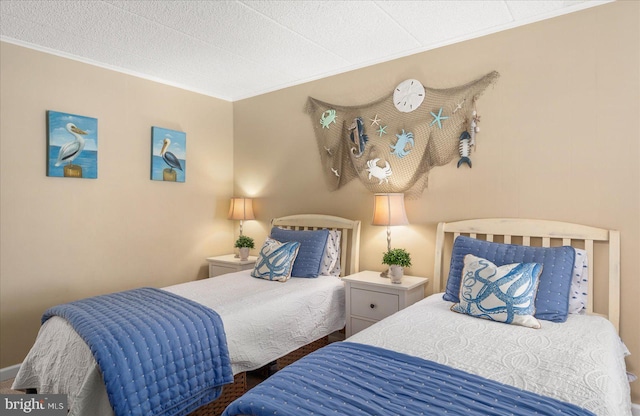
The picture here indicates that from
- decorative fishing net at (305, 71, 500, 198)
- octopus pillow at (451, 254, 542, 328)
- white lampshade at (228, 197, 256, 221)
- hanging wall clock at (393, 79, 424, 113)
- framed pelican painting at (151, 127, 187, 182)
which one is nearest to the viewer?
octopus pillow at (451, 254, 542, 328)

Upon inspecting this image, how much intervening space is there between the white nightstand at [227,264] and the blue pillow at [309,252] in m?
0.70

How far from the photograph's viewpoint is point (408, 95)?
3.06 metres

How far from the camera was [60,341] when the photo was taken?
194 centimetres

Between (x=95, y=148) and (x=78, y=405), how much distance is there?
2.26 m

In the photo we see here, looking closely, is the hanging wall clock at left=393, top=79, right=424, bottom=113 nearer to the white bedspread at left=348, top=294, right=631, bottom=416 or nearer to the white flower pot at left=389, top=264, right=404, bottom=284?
the white flower pot at left=389, top=264, right=404, bottom=284

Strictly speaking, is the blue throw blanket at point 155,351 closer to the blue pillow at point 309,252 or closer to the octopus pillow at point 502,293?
the blue pillow at point 309,252

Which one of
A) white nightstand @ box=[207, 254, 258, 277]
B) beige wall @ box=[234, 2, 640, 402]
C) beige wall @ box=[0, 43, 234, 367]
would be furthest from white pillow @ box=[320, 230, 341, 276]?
beige wall @ box=[0, 43, 234, 367]

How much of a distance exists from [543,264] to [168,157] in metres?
3.30

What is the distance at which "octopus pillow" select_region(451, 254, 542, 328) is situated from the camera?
6.39 feet

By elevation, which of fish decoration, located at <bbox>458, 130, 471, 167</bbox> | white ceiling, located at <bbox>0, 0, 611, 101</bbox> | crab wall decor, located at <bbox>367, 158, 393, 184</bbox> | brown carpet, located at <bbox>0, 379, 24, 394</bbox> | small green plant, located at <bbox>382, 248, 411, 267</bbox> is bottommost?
brown carpet, located at <bbox>0, 379, 24, 394</bbox>

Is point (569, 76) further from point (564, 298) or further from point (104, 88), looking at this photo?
point (104, 88)

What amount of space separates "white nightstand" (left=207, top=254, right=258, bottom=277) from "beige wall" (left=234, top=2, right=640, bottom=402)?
3.82 ft

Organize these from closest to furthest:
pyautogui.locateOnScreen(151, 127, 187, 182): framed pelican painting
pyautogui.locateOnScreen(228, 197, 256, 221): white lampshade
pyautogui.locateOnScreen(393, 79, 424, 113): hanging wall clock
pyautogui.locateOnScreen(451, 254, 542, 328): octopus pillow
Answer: pyautogui.locateOnScreen(451, 254, 542, 328): octopus pillow
pyautogui.locateOnScreen(393, 79, 424, 113): hanging wall clock
pyautogui.locateOnScreen(151, 127, 187, 182): framed pelican painting
pyautogui.locateOnScreen(228, 197, 256, 221): white lampshade

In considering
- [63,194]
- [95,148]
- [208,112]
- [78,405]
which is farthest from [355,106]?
[78,405]
